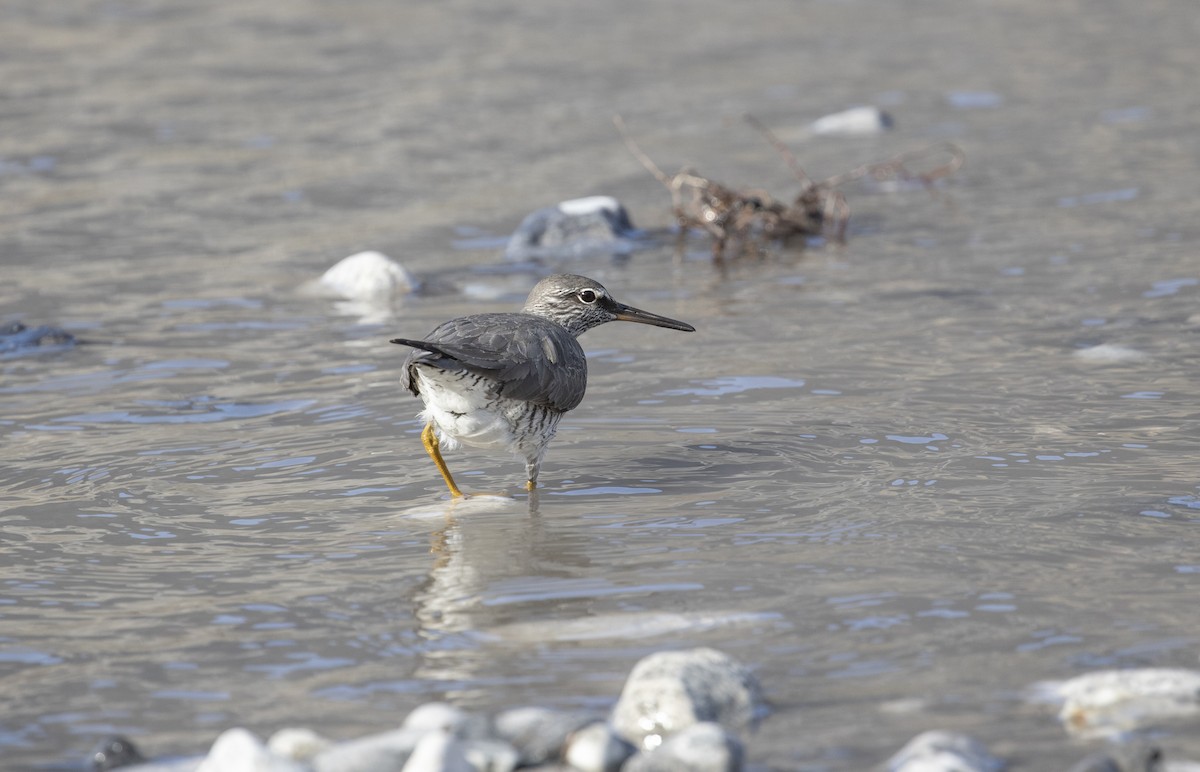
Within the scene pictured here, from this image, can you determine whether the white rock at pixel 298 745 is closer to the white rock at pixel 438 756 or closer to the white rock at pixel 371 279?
the white rock at pixel 438 756

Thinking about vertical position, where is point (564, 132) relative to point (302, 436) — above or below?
above

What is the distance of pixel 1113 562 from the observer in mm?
6371

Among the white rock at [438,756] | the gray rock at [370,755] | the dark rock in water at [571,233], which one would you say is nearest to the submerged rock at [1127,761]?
the white rock at [438,756]

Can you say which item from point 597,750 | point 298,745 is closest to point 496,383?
point 298,745

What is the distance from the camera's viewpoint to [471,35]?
69.2 ft

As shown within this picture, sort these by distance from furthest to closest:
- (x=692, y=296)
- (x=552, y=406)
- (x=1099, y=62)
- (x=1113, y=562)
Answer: (x=1099, y=62) < (x=692, y=296) < (x=552, y=406) < (x=1113, y=562)

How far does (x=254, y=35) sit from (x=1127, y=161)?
12149 mm

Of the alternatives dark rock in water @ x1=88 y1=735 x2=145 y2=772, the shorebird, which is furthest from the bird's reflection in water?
dark rock in water @ x1=88 y1=735 x2=145 y2=772

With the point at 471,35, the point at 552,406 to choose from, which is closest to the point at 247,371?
the point at 552,406

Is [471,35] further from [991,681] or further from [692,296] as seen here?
[991,681]

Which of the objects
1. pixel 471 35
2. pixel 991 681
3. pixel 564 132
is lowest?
pixel 991 681

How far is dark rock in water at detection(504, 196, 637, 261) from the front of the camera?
12.6 metres

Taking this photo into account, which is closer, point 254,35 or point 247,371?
point 247,371

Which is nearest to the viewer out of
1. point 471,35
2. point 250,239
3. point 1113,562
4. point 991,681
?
point 991,681
